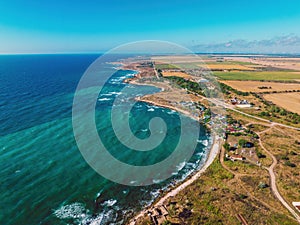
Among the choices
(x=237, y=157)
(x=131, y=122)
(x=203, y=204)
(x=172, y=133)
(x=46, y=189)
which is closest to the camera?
(x=203, y=204)

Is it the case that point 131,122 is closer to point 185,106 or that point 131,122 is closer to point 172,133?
→ point 172,133

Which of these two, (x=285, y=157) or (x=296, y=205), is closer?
(x=296, y=205)

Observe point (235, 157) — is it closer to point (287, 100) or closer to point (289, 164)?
point (289, 164)

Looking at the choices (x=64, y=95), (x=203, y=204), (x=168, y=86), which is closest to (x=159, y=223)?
(x=203, y=204)

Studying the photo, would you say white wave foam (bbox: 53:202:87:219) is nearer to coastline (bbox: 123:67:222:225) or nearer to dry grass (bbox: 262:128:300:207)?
coastline (bbox: 123:67:222:225)

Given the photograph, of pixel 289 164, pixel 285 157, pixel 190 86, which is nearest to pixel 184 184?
pixel 289 164

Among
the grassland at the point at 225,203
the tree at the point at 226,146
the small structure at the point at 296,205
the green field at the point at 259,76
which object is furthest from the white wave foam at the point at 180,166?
the green field at the point at 259,76

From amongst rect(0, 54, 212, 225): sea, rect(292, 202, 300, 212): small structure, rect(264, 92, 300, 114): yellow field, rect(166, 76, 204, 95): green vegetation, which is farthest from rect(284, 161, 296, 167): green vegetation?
rect(166, 76, 204, 95): green vegetation

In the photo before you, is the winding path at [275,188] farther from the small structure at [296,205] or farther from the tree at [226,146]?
the tree at [226,146]
